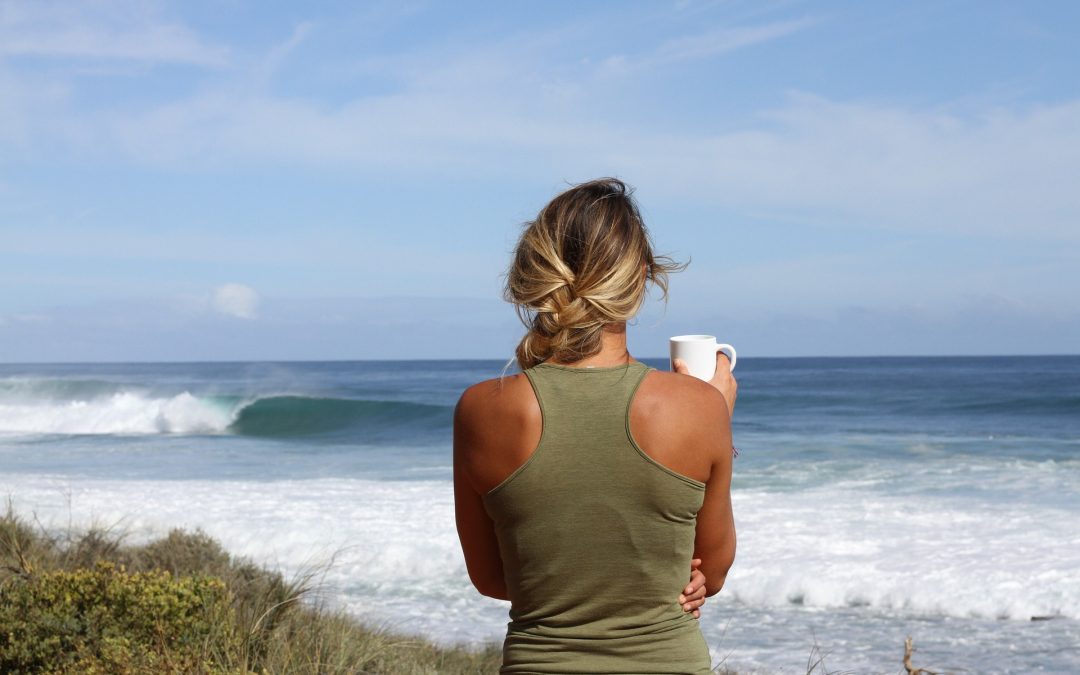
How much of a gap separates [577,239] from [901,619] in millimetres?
6521

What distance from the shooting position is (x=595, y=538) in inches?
67.5

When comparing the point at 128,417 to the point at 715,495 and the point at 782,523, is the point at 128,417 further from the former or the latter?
the point at 715,495

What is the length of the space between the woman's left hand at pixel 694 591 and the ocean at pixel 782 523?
3.52m

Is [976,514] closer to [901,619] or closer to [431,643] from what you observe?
[901,619]

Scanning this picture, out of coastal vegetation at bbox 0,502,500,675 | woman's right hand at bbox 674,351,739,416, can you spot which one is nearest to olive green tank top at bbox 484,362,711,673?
woman's right hand at bbox 674,351,739,416

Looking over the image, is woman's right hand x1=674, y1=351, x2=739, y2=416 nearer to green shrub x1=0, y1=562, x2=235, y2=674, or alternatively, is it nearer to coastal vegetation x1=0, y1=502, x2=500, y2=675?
coastal vegetation x1=0, y1=502, x2=500, y2=675

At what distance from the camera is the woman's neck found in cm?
174

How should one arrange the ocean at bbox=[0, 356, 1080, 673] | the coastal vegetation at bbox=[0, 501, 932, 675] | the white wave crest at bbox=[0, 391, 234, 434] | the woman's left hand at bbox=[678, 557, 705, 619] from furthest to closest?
1. the white wave crest at bbox=[0, 391, 234, 434]
2. the ocean at bbox=[0, 356, 1080, 673]
3. the coastal vegetation at bbox=[0, 501, 932, 675]
4. the woman's left hand at bbox=[678, 557, 705, 619]

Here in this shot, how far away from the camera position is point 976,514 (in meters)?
11.2

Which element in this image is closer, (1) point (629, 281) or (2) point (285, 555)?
(1) point (629, 281)

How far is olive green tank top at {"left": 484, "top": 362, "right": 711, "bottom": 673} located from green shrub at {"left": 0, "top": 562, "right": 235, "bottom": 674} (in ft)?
7.96

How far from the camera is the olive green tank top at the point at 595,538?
1.66m

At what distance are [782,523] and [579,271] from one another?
936 centimetres

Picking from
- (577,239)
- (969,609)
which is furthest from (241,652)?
(969,609)
